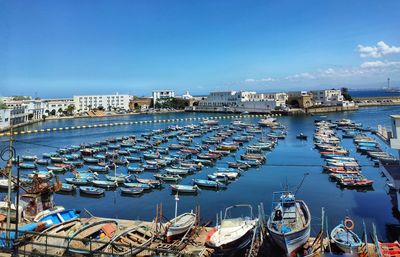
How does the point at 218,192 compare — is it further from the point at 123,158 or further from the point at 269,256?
the point at 123,158

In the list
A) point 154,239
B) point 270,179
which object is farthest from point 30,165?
point 154,239

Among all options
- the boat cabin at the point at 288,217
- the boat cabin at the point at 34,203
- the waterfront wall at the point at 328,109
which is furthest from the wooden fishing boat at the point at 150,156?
the waterfront wall at the point at 328,109

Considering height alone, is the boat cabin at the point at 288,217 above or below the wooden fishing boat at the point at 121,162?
above

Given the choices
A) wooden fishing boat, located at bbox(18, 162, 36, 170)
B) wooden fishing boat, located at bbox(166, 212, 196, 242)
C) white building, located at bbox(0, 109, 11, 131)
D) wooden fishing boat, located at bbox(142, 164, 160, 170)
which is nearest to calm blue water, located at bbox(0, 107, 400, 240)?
wooden fishing boat, located at bbox(142, 164, 160, 170)

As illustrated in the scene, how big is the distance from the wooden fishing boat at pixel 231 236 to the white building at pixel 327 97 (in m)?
61.8

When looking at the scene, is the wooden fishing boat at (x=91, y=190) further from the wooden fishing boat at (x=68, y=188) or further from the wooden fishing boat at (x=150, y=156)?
the wooden fishing boat at (x=150, y=156)

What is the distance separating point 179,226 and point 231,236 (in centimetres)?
158

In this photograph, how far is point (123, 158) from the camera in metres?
25.3

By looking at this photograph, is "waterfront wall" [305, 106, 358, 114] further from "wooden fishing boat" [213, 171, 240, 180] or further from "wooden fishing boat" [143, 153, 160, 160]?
"wooden fishing boat" [213, 171, 240, 180]

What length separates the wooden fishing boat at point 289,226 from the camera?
7.93m

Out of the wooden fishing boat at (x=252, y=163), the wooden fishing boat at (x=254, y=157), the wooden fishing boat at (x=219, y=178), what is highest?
the wooden fishing boat at (x=254, y=157)

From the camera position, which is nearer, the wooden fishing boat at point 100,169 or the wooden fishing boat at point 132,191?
the wooden fishing boat at point 132,191

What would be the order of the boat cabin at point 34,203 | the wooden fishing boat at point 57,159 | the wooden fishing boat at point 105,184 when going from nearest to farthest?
1. the boat cabin at point 34,203
2. the wooden fishing boat at point 105,184
3. the wooden fishing boat at point 57,159

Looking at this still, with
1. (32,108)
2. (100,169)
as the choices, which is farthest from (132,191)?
(32,108)
